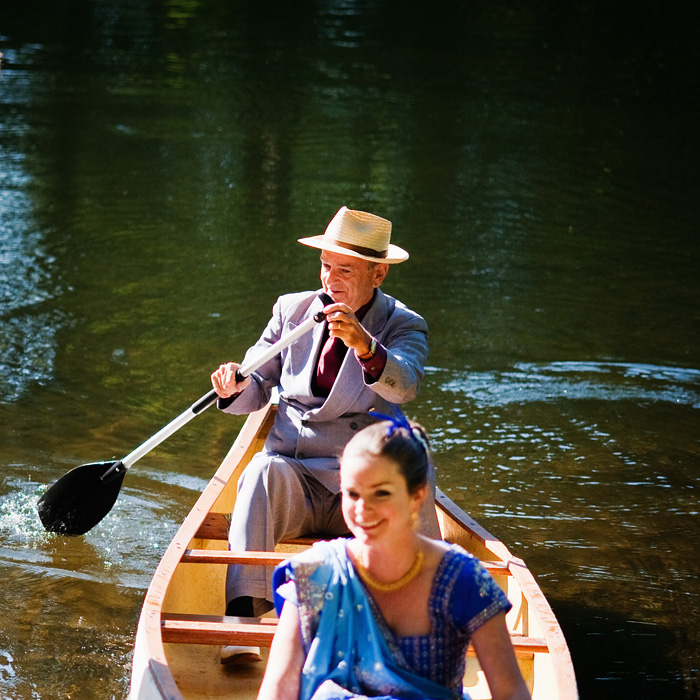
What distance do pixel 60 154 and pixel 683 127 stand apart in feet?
28.9

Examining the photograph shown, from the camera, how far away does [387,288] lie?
8.80m

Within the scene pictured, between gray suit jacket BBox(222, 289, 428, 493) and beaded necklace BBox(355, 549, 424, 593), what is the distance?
1322 millimetres

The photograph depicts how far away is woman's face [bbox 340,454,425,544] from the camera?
2098 millimetres

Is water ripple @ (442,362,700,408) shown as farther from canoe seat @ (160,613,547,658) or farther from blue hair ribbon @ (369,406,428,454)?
blue hair ribbon @ (369,406,428,454)

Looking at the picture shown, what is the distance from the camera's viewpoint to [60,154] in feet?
41.7

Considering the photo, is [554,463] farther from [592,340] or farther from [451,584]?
[451,584]

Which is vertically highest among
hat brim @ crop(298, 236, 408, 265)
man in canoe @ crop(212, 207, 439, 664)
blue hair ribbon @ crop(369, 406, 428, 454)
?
blue hair ribbon @ crop(369, 406, 428, 454)

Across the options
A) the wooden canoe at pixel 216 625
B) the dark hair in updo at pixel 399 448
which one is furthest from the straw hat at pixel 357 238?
the dark hair in updo at pixel 399 448

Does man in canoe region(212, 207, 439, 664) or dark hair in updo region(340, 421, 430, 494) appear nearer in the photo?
dark hair in updo region(340, 421, 430, 494)

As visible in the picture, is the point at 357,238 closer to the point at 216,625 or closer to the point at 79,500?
the point at 216,625

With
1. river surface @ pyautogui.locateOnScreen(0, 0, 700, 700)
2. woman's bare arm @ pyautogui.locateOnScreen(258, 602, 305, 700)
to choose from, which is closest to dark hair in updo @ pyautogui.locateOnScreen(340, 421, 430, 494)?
woman's bare arm @ pyautogui.locateOnScreen(258, 602, 305, 700)

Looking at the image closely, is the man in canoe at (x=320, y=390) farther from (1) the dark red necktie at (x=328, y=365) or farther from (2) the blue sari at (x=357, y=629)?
(2) the blue sari at (x=357, y=629)

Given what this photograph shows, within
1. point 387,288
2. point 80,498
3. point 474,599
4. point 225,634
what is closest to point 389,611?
point 474,599

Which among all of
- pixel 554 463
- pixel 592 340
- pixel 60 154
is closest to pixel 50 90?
pixel 60 154
